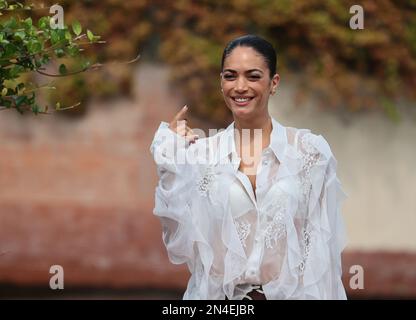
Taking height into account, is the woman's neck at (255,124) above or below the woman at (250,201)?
above

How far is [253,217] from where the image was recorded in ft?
11.6

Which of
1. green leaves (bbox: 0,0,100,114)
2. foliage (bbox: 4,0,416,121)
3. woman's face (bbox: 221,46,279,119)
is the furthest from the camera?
foliage (bbox: 4,0,416,121)

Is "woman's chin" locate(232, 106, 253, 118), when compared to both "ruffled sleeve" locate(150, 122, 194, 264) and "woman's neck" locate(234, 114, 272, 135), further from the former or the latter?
"ruffled sleeve" locate(150, 122, 194, 264)

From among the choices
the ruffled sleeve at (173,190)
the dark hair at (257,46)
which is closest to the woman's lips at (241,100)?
the dark hair at (257,46)

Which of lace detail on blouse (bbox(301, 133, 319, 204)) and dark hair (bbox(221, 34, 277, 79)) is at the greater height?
dark hair (bbox(221, 34, 277, 79))

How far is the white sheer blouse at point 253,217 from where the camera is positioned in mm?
3473

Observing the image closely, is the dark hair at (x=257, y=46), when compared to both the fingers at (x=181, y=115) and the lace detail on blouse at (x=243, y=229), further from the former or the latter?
the lace detail on blouse at (x=243, y=229)

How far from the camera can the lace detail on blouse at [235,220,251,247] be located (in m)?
3.51

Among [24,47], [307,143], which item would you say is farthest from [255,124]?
[24,47]

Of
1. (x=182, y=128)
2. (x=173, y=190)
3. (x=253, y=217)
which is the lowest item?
(x=253, y=217)

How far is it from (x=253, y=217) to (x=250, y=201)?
0.06 meters

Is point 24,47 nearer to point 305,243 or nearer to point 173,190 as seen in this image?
point 173,190

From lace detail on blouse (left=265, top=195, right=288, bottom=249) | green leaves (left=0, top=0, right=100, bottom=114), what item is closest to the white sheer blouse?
lace detail on blouse (left=265, top=195, right=288, bottom=249)
